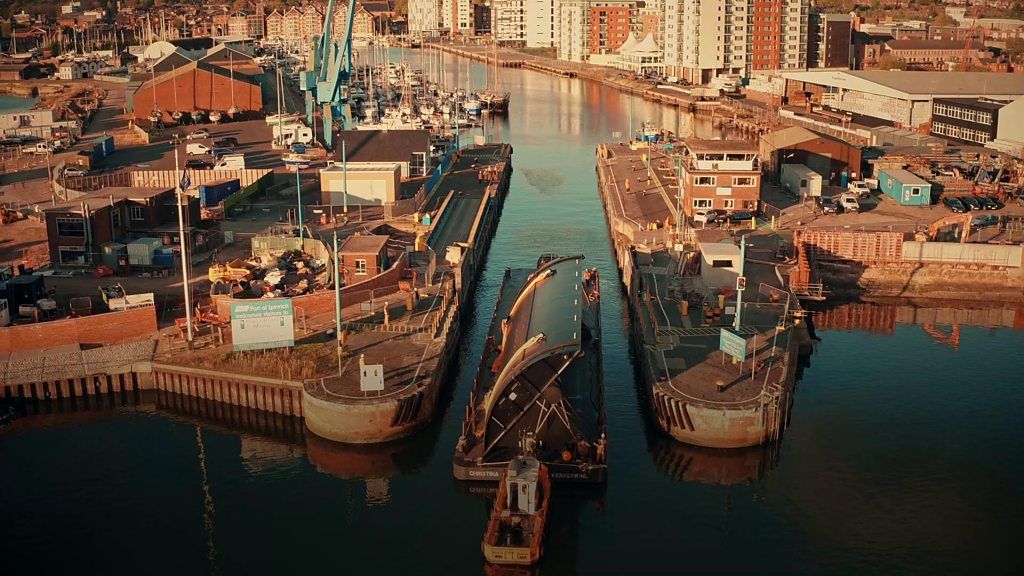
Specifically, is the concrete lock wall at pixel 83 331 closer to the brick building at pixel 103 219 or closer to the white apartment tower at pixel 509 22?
the brick building at pixel 103 219

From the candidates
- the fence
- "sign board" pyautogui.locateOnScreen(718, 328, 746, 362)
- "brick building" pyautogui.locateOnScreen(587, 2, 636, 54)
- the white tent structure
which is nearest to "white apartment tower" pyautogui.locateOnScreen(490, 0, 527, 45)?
"brick building" pyautogui.locateOnScreen(587, 2, 636, 54)

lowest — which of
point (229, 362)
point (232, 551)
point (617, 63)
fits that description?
point (232, 551)

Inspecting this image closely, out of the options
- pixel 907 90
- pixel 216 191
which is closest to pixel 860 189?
pixel 907 90

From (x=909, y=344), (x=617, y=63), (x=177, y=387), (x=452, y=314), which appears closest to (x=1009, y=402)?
(x=909, y=344)

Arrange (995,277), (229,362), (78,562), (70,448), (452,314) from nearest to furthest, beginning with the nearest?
(78,562) < (70,448) < (229,362) < (452,314) < (995,277)

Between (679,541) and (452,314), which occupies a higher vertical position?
(452,314)

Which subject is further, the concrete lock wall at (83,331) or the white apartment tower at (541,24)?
the white apartment tower at (541,24)

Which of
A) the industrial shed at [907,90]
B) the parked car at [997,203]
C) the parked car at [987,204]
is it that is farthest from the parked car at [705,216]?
the industrial shed at [907,90]

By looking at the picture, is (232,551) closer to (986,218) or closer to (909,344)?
(909,344)

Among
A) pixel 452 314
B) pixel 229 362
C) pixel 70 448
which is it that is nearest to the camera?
pixel 70 448
